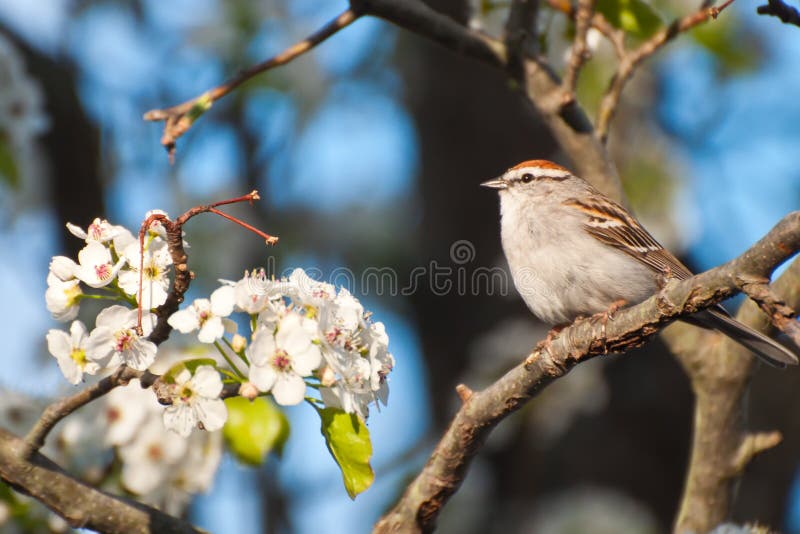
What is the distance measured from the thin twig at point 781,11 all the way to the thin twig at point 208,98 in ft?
4.80

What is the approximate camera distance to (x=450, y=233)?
7.64 m

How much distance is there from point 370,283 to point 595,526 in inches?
119

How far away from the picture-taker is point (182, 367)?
A: 2.58m

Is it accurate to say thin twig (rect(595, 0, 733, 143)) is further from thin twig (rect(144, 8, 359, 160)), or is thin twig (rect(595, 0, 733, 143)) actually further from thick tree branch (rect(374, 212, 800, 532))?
thick tree branch (rect(374, 212, 800, 532))

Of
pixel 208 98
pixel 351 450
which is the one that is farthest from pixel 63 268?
pixel 208 98

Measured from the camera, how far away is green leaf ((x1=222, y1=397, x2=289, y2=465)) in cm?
344

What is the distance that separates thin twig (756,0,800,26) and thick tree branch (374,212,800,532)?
97 centimetres

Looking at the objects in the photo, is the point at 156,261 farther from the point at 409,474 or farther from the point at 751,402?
the point at 751,402

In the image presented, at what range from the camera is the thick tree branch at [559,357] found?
2180mm

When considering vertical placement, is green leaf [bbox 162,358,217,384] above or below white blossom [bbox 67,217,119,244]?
below

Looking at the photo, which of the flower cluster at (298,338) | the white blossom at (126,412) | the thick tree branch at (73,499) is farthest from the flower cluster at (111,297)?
the white blossom at (126,412)

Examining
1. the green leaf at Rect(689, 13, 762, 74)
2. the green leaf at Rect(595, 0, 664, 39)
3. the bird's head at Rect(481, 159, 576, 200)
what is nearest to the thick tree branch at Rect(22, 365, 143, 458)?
the green leaf at Rect(595, 0, 664, 39)

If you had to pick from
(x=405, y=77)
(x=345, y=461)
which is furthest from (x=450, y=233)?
(x=345, y=461)

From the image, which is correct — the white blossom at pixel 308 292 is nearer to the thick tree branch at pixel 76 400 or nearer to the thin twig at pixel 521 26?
the thick tree branch at pixel 76 400
